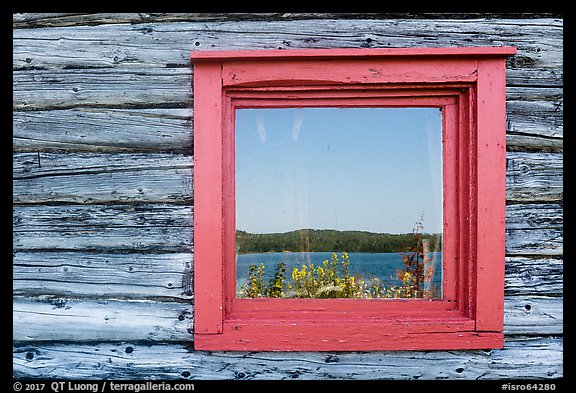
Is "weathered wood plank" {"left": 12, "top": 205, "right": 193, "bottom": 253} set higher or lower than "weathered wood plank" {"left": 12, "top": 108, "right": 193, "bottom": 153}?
lower

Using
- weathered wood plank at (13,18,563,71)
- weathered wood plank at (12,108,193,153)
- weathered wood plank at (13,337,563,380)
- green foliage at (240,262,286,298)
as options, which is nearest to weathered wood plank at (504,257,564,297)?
weathered wood plank at (13,337,563,380)

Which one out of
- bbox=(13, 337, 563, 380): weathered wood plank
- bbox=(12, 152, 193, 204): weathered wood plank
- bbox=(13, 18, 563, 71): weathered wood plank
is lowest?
bbox=(13, 337, 563, 380): weathered wood plank

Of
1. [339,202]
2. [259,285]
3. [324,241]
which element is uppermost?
[339,202]

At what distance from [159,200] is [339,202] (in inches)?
29.9

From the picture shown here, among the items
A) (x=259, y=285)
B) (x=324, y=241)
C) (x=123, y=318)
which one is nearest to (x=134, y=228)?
(x=123, y=318)

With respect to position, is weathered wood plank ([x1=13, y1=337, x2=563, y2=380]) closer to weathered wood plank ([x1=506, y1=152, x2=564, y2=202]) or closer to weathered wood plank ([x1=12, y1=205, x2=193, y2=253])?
weathered wood plank ([x1=12, y1=205, x2=193, y2=253])

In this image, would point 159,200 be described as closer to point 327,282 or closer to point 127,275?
point 127,275

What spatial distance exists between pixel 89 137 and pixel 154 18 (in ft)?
1.85

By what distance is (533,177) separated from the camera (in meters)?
1.95

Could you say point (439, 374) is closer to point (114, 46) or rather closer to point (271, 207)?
point (271, 207)

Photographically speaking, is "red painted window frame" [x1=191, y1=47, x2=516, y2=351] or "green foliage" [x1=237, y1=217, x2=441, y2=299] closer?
"red painted window frame" [x1=191, y1=47, x2=516, y2=351]

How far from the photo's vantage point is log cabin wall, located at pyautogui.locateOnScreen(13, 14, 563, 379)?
1.95 meters

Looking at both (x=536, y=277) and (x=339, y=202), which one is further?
(x=339, y=202)

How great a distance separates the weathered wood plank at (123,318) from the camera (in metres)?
1.95
